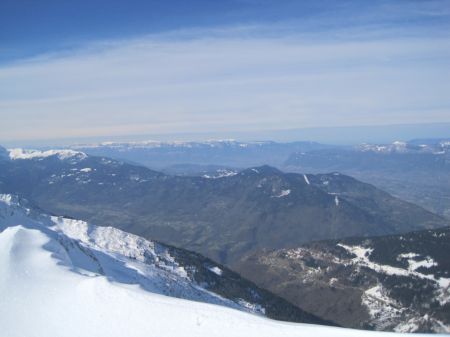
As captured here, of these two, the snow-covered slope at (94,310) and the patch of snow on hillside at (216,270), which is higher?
the snow-covered slope at (94,310)

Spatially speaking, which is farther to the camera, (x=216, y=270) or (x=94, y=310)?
(x=216, y=270)

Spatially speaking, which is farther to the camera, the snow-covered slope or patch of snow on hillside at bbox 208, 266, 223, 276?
patch of snow on hillside at bbox 208, 266, 223, 276

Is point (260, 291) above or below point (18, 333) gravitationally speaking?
below

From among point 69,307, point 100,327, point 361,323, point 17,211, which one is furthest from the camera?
point 361,323

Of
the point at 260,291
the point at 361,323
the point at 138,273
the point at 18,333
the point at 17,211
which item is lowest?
the point at 361,323

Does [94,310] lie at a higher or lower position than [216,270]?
higher

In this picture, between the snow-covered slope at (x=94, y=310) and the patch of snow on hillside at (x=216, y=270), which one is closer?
the snow-covered slope at (x=94, y=310)

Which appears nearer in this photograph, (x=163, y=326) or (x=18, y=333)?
(x=163, y=326)

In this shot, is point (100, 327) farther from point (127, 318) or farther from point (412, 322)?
point (412, 322)

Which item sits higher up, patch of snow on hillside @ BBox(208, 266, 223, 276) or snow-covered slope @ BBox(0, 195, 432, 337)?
snow-covered slope @ BBox(0, 195, 432, 337)

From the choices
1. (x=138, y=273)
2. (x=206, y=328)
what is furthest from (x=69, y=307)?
(x=138, y=273)

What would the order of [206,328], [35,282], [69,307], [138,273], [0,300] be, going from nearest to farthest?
[206,328] → [69,307] → [0,300] → [35,282] → [138,273]
